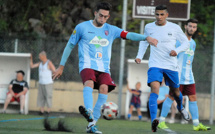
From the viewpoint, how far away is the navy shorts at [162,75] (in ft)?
27.6

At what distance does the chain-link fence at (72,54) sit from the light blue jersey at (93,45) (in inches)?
308

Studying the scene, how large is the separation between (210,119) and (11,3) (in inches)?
387

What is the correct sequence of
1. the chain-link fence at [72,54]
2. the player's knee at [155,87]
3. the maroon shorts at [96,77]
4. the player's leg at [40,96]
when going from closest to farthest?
the maroon shorts at [96,77]
the player's knee at [155,87]
the player's leg at [40,96]
the chain-link fence at [72,54]

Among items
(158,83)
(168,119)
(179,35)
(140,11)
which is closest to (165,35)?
(179,35)

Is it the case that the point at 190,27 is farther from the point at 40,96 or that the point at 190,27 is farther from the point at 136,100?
the point at 40,96

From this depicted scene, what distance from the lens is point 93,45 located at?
7551mm

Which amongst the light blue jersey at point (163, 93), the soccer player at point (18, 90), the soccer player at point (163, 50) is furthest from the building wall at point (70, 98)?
the soccer player at point (163, 50)

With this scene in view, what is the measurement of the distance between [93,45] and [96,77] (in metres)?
0.49

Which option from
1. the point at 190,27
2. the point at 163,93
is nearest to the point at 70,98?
the point at 163,93

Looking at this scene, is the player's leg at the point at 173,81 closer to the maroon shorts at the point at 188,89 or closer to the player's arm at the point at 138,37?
the maroon shorts at the point at 188,89

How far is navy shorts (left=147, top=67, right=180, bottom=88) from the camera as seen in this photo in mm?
8422

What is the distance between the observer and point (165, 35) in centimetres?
862

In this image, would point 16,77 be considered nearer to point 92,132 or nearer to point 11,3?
point 11,3

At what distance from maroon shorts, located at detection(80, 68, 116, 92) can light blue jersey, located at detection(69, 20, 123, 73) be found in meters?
0.07
